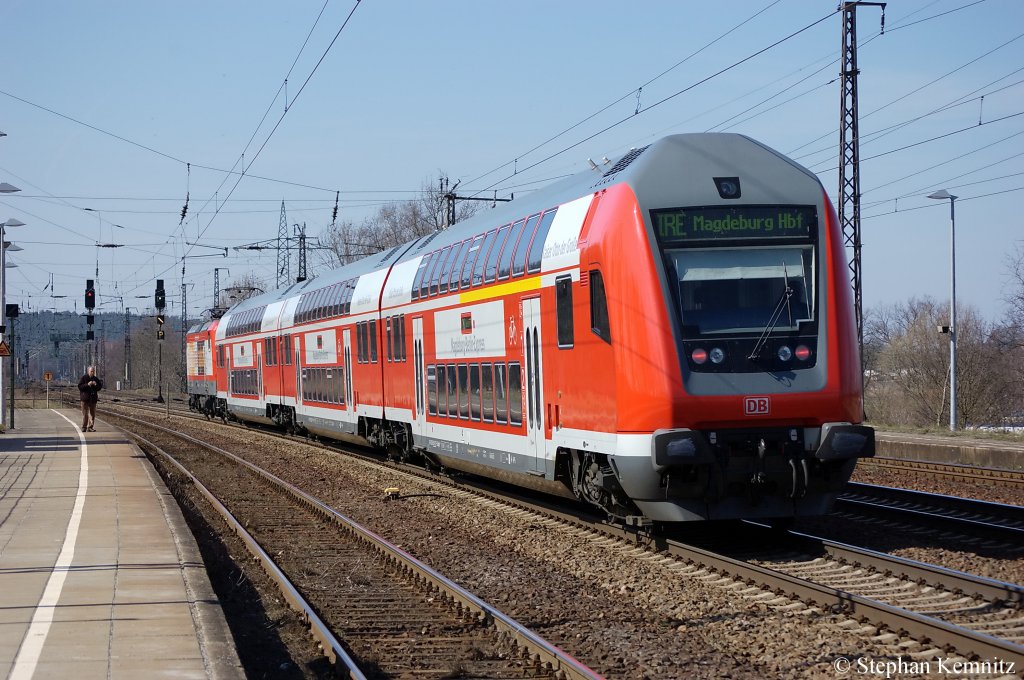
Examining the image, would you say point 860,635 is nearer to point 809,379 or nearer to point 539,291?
point 809,379

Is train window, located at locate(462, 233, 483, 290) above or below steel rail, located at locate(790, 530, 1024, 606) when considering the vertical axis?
above

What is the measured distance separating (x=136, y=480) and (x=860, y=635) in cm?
1423

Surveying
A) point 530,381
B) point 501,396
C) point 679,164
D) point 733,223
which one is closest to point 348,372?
point 501,396

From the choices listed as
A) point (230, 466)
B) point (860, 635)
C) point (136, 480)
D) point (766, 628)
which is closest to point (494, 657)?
point (766, 628)

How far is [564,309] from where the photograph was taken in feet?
40.4

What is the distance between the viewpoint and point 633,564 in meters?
10.6

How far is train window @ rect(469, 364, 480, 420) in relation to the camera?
15531 mm

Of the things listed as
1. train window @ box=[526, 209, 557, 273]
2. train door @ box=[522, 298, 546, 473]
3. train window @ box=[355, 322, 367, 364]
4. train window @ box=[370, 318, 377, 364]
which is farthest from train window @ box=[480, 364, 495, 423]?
train window @ box=[355, 322, 367, 364]

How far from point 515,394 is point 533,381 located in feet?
2.44

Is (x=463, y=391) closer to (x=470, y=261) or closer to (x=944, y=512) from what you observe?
(x=470, y=261)

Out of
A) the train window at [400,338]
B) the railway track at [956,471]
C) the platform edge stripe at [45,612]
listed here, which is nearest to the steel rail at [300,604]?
the platform edge stripe at [45,612]

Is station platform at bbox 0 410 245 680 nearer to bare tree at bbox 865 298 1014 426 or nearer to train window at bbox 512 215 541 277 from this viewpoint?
train window at bbox 512 215 541 277

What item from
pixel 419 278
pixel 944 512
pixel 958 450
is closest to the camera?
pixel 944 512

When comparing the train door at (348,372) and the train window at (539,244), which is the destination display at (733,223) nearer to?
the train window at (539,244)
